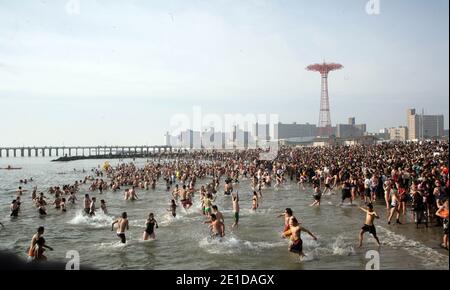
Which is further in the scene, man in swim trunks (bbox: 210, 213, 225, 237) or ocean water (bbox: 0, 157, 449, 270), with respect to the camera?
man in swim trunks (bbox: 210, 213, 225, 237)

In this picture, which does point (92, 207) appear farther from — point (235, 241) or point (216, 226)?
point (235, 241)

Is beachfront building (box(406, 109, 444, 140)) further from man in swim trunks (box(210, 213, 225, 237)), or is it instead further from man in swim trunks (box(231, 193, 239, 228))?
man in swim trunks (box(210, 213, 225, 237))

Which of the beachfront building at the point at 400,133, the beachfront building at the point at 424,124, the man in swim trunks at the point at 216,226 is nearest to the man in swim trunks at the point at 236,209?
the man in swim trunks at the point at 216,226

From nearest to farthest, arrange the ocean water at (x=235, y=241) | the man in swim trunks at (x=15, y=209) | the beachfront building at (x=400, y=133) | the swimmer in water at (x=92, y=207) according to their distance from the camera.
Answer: the ocean water at (x=235, y=241)
the swimmer in water at (x=92, y=207)
the man in swim trunks at (x=15, y=209)
the beachfront building at (x=400, y=133)

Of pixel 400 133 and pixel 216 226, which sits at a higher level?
pixel 400 133

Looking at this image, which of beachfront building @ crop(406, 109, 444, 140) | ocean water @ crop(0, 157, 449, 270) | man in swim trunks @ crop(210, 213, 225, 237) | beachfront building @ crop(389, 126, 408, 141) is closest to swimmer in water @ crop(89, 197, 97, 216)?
ocean water @ crop(0, 157, 449, 270)

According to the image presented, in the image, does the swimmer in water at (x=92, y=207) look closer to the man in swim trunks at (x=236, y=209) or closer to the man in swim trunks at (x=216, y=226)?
the man in swim trunks at (x=236, y=209)

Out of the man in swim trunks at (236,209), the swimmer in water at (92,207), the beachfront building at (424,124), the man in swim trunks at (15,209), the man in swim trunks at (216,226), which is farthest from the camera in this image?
the beachfront building at (424,124)

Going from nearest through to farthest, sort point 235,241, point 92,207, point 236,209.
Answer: point 235,241 < point 236,209 < point 92,207

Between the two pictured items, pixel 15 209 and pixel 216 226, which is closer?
pixel 216 226

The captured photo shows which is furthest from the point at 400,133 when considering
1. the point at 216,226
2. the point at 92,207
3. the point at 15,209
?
the point at 216,226
